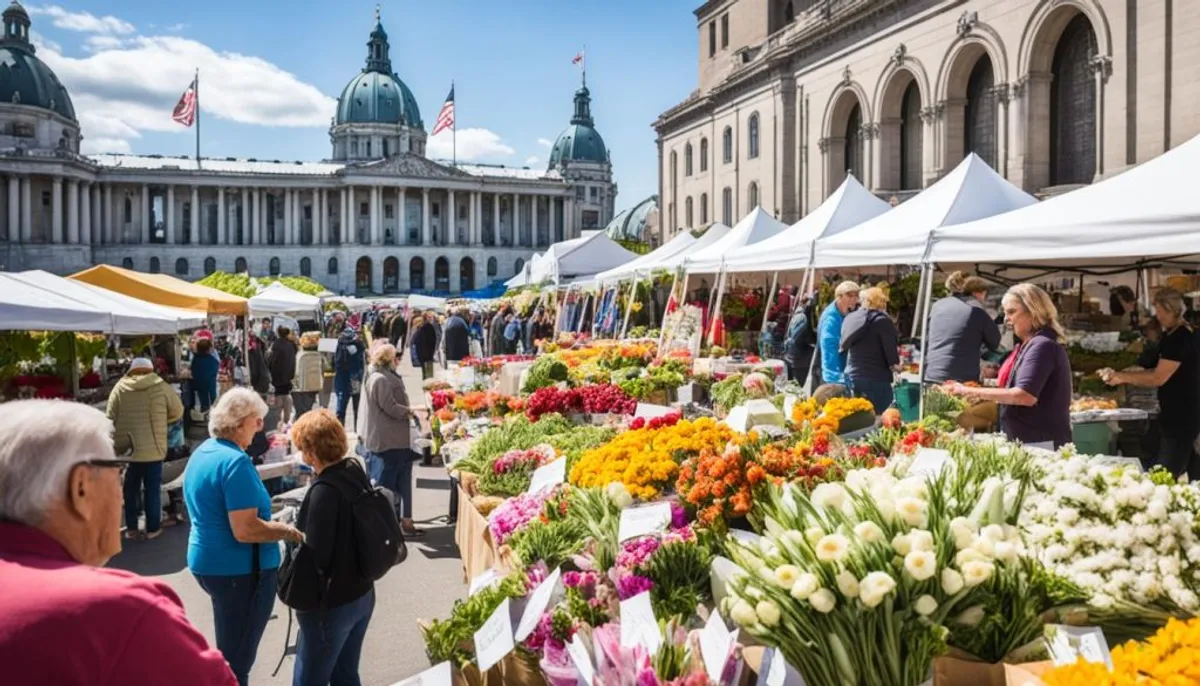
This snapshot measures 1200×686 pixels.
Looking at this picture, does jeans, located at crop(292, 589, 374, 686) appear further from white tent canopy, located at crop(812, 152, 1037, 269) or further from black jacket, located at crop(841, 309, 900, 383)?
white tent canopy, located at crop(812, 152, 1037, 269)

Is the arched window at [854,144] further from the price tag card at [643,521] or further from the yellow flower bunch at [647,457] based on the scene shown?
the price tag card at [643,521]

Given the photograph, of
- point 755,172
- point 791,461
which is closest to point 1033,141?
point 755,172

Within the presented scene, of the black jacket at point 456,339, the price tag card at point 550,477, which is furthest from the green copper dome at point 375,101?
the price tag card at point 550,477

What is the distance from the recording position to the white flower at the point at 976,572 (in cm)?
243

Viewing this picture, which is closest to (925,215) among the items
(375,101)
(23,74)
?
(23,74)

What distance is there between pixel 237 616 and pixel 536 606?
84.7 inches

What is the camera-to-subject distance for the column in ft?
293

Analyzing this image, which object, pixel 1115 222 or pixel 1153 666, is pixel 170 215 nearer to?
pixel 1115 222

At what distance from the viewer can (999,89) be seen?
909 inches

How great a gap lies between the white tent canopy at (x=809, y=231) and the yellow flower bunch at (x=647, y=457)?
791 centimetres

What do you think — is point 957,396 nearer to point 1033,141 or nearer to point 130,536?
point 130,536

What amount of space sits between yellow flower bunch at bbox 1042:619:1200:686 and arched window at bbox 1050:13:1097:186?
73.7 ft

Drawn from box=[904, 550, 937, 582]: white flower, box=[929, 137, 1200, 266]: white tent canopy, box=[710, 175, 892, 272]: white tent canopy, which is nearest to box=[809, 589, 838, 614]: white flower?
box=[904, 550, 937, 582]: white flower

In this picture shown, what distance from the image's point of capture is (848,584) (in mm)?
2400
